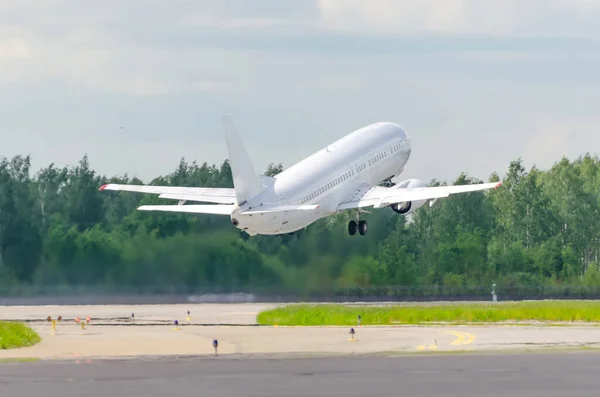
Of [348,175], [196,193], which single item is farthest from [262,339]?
[196,193]

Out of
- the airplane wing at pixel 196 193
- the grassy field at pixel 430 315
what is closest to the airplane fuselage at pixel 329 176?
the airplane wing at pixel 196 193

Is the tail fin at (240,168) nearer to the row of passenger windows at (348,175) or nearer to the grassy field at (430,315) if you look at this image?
the row of passenger windows at (348,175)

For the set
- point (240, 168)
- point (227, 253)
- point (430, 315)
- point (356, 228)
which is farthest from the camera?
point (227, 253)

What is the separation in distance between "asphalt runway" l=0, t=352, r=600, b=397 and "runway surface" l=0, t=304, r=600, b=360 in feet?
12.0

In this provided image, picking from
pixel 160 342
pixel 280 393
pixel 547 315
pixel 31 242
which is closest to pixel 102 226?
pixel 31 242

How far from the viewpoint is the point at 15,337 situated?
5809 centimetres

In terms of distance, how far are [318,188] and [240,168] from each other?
7770mm

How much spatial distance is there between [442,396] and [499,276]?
278ft

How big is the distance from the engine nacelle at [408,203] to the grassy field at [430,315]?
7.71 meters

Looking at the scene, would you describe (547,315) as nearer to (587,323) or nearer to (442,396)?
(587,323)

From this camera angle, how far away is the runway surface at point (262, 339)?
53.7 m

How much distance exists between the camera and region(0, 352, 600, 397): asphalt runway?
127 ft

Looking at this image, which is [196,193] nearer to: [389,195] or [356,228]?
[389,195]

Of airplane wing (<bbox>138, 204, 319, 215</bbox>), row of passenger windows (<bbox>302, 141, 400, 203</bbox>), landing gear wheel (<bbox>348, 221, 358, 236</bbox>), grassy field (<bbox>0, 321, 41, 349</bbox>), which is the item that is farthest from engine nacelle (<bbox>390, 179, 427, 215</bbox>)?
grassy field (<bbox>0, 321, 41, 349</bbox>)
